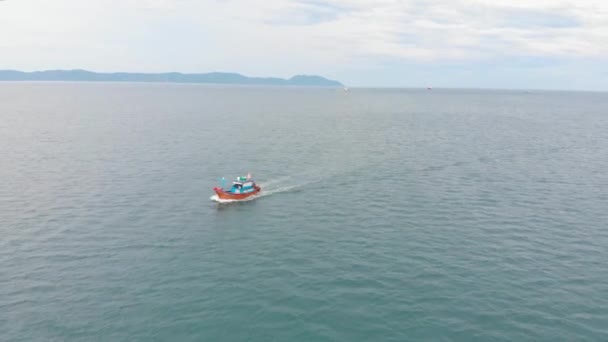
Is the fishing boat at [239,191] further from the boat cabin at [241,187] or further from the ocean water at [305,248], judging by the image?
the ocean water at [305,248]

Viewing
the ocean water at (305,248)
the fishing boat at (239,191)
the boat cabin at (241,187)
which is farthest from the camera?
the boat cabin at (241,187)

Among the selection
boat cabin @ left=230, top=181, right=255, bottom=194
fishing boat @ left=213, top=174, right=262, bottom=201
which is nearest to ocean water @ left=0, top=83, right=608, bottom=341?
fishing boat @ left=213, top=174, right=262, bottom=201

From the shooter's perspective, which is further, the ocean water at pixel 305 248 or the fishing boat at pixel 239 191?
the fishing boat at pixel 239 191

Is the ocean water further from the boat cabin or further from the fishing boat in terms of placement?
the boat cabin

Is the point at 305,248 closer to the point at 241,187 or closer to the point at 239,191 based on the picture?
the point at 239,191

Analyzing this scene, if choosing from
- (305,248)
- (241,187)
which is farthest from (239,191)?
(305,248)

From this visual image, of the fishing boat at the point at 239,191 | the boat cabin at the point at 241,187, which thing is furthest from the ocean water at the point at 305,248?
the boat cabin at the point at 241,187

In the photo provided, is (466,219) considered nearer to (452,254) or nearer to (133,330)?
(452,254)
